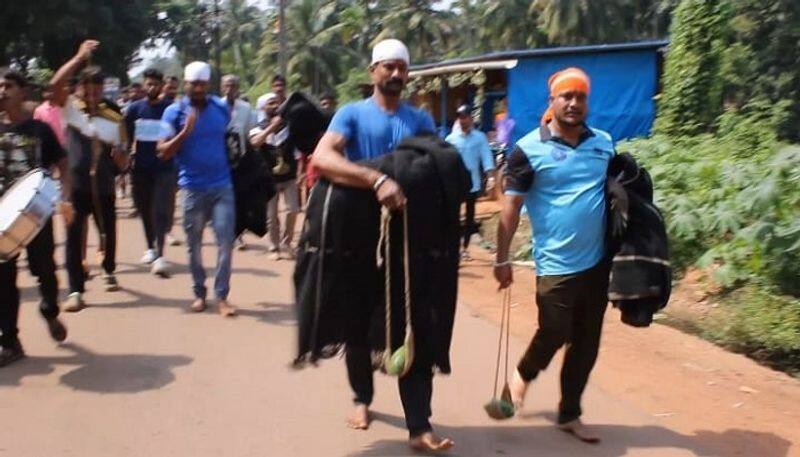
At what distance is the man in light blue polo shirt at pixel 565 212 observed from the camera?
4.67m

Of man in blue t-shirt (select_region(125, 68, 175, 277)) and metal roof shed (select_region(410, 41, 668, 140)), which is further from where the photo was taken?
metal roof shed (select_region(410, 41, 668, 140))

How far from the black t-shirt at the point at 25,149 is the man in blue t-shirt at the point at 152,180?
2555mm

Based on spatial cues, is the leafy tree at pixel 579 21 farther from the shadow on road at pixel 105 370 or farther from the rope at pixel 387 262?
the rope at pixel 387 262

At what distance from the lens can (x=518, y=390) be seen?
5180 mm

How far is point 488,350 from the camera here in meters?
6.82

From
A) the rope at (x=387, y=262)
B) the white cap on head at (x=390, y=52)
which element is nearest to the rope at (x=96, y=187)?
the white cap on head at (x=390, y=52)

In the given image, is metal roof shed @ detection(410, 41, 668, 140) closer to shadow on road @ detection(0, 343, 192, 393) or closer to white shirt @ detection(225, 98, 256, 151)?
white shirt @ detection(225, 98, 256, 151)

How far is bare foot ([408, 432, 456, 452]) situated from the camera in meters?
4.45

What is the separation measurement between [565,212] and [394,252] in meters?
0.86

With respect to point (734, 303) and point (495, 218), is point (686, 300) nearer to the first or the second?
point (734, 303)

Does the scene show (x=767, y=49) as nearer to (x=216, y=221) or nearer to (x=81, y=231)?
(x=216, y=221)

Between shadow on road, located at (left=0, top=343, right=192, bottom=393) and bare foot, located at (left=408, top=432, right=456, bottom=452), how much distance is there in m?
1.83

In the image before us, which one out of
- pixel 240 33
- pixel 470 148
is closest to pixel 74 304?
pixel 470 148

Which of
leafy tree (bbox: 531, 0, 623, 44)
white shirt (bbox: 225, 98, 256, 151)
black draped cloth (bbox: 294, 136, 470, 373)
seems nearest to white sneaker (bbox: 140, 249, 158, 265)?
white shirt (bbox: 225, 98, 256, 151)
